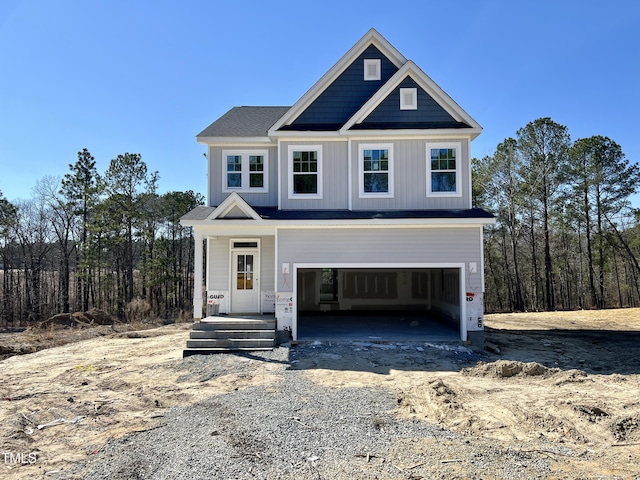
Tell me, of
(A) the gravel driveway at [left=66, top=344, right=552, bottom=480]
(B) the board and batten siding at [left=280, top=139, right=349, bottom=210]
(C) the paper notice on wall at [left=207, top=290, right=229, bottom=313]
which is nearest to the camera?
(A) the gravel driveway at [left=66, top=344, right=552, bottom=480]

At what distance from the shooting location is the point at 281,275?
35.8 ft

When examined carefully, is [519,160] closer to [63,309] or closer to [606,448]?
[606,448]

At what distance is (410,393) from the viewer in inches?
271

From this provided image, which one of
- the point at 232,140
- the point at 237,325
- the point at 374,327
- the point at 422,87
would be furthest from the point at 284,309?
the point at 422,87

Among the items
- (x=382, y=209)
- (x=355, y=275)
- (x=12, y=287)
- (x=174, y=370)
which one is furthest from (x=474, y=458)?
(x=12, y=287)

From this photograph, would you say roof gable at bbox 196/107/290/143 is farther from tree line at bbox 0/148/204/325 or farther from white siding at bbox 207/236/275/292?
tree line at bbox 0/148/204/325

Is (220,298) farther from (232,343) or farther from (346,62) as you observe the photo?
(346,62)

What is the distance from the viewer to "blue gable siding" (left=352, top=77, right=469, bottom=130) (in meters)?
12.0

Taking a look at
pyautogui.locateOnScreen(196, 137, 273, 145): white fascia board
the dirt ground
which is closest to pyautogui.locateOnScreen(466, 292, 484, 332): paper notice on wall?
the dirt ground

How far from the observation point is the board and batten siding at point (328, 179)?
1212 cm

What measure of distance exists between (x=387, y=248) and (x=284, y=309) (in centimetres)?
345

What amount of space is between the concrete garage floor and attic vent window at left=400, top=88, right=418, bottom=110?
23.6 feet

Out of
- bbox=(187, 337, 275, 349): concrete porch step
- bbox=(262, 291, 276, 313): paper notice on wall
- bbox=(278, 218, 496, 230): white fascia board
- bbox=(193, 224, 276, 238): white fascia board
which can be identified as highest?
bbox=(278, 218, 496, 230): white fascia board

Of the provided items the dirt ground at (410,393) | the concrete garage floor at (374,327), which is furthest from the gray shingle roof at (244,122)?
the dirt ground at (410,393)
